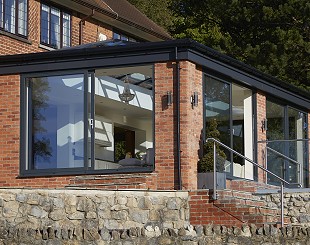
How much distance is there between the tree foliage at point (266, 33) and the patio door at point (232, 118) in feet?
44.6

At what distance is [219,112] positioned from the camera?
2347cm

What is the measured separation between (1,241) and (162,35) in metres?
17.7

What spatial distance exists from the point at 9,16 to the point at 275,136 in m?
8.44

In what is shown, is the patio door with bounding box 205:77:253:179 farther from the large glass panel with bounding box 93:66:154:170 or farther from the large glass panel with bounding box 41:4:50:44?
the large glass panel with bounding box 41:4:50:44

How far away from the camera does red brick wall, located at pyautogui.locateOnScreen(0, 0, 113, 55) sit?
92.3 feet

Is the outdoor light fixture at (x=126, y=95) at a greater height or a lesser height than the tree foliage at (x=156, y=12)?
lesser

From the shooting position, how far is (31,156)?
22875mm

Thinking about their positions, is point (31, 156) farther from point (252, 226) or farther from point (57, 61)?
point (252, 226)

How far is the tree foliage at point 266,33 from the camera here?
39.3 metres

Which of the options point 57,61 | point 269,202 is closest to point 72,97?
point 57,61

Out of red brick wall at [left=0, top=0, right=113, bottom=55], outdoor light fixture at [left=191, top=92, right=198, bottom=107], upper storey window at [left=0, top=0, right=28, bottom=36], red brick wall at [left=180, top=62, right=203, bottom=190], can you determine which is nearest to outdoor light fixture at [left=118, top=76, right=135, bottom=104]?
red brick wall at [left=180, top=62, right=203, bottom=190]

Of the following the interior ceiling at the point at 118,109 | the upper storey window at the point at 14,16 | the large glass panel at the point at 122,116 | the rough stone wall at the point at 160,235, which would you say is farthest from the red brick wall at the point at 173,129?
the upper storey window at the point at 14,16

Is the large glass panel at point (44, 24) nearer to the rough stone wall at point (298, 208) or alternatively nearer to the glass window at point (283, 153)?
the glass window at point (283, 153)

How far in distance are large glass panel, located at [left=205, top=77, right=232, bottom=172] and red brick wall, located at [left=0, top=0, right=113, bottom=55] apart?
24.0ft
